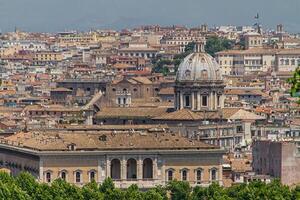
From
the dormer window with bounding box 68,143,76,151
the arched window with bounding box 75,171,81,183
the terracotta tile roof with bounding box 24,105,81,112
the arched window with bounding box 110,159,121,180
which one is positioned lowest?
the arched window with bounding box 75,171,81,183

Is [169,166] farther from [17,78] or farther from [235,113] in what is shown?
[17,78]

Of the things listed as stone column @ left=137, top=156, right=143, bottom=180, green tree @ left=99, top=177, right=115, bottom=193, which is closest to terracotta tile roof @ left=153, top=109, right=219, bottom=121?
stone column @ left=137, top=156, right=143, bottom=180

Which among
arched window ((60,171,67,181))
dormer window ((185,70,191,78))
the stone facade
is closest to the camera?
arched window ((60,171,67,181))

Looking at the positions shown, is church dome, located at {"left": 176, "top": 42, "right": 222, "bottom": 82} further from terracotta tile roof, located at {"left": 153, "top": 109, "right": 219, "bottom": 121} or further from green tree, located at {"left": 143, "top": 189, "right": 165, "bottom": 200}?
green tree, located at {"left": 143, "top": 189, "right": 165, "bottom": 200}

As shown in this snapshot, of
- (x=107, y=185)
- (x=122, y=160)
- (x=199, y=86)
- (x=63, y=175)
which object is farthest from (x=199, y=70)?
(x=107, y=185)

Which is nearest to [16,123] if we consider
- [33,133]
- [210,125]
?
[210,125]

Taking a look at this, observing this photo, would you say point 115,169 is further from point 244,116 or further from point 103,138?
point 244,116

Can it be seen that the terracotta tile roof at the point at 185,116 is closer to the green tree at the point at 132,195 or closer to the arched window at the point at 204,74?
the arched window at the point at 204,74
